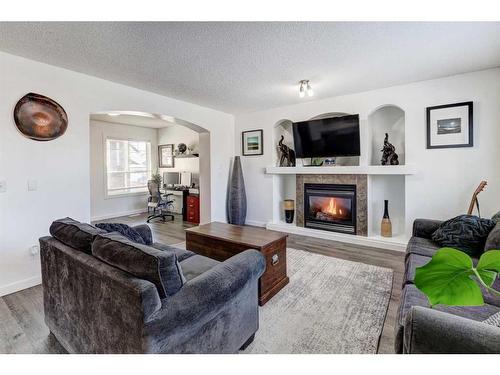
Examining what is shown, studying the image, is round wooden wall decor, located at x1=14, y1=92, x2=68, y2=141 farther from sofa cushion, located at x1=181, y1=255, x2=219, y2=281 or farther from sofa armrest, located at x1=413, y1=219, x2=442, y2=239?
sofa armrest, located at x1=413, y1=219, x2=442, y2=239

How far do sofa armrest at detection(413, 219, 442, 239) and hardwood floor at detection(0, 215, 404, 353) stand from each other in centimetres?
52

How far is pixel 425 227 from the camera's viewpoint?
266 cm

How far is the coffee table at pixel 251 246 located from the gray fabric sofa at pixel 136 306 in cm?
57

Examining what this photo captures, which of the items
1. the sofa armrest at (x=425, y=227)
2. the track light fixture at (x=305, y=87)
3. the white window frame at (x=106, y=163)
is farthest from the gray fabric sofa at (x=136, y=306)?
the white window frame at (x=106, y=163)

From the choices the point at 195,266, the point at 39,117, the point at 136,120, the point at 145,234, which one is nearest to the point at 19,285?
the point at 145,234

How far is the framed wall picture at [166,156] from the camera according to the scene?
7008 mm

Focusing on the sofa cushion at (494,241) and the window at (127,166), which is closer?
the sofa cushion at (494,241)

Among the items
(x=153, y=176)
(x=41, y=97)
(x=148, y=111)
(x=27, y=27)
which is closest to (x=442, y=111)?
(x=148, y=111)

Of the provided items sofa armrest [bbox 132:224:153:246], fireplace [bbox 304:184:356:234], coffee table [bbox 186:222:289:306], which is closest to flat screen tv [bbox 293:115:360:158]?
fireplace [bbox 304:184:356:234]

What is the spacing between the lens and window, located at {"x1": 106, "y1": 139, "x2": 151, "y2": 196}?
6.33 m

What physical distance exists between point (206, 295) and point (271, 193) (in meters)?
3.91

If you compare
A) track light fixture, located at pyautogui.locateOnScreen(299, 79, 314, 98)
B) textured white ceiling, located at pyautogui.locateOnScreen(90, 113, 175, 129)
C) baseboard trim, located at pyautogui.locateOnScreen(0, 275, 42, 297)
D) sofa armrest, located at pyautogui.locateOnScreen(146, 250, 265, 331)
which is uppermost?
textured white ceiling, located at pyautogui.locateOnScreen(90, 113, 175, 129)

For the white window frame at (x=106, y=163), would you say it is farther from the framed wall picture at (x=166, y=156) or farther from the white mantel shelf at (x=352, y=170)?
the white mantel shelf at (x=352, y=170)

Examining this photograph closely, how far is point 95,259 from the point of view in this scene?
1.34 m
